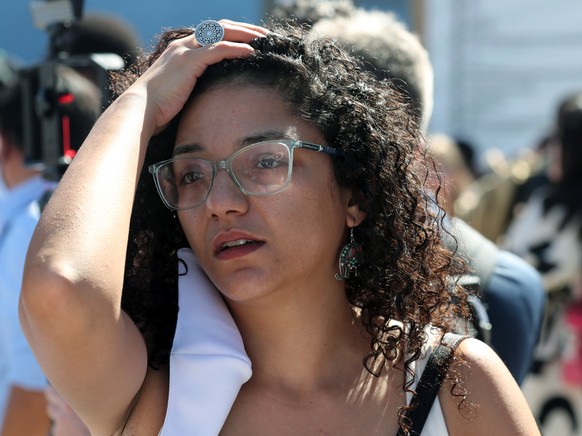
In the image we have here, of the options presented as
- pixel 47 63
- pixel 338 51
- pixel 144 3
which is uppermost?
pixel 338 51

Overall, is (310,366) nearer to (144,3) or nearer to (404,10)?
(144,3)

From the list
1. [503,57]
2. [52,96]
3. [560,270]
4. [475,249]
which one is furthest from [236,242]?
[503,57]

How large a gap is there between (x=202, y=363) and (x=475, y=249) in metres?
1.06

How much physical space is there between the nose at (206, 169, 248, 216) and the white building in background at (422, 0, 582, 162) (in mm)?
5889

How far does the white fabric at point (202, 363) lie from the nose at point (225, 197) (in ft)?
0.66

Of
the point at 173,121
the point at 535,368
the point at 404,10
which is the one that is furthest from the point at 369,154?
the point at 404,10

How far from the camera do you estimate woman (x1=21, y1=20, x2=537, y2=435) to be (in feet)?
6.18

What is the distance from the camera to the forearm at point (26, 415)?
130 inches

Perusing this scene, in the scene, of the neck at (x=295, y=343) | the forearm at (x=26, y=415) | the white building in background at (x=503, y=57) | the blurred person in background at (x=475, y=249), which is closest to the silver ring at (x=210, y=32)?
the blurred person in background at (x=475, y=249)

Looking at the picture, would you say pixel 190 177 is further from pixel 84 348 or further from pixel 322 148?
pixel 84 348

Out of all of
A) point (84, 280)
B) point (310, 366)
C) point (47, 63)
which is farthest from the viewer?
point (47, 63)

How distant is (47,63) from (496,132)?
5915 millimetres

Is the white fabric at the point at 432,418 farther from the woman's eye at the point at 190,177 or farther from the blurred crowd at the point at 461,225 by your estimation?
the woman's eye at the point at 190,177

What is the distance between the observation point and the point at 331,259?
2186 millimetres
